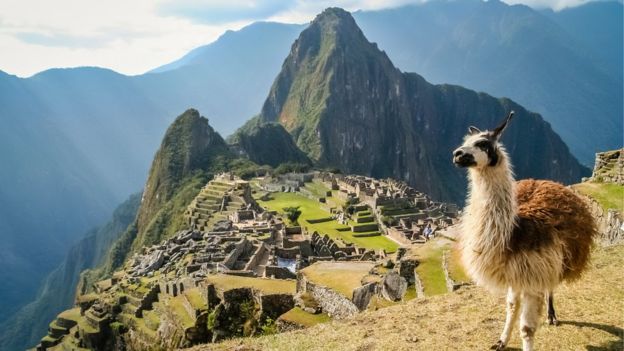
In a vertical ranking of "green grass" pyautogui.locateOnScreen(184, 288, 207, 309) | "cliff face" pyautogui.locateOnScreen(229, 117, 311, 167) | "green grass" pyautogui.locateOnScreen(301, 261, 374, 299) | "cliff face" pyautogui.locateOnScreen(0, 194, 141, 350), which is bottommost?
"cliff face" pyautogui.locateOnScreen(0, 194, 141, 350)

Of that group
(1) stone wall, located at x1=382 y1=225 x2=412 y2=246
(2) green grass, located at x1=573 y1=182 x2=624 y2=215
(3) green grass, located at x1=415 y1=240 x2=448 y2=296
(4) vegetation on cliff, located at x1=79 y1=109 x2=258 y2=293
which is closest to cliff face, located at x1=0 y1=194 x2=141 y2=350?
(4) vegetation on cliff, located at x1=79 y1=109 x2=258 y2=293

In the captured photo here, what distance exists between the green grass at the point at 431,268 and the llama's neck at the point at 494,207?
4.24 m

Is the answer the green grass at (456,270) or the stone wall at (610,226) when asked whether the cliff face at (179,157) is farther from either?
the stone wall at (610,226)

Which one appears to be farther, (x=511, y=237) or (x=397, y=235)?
(x=397, y=235)

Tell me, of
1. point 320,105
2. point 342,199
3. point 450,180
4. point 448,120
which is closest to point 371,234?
point 342,199

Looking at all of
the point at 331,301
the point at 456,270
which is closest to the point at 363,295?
the point at 331,301

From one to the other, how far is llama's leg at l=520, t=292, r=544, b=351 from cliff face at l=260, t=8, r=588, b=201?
126728mm

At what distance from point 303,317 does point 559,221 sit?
20.4 ft

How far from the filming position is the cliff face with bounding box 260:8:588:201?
486ft

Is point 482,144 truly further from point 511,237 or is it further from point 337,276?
point 337,276

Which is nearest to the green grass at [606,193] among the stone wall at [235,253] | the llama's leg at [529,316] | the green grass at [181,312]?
the llama's leg at [529,316]

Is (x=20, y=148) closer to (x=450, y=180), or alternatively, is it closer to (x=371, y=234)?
(x=450, y=180)

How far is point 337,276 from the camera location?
1110cm

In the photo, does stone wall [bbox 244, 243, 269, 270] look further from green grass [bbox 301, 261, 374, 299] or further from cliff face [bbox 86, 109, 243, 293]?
cliff face [bbox 86, 109, 243, 293]
